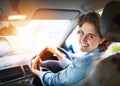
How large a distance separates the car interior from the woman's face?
0.40ft

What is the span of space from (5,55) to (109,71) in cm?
140

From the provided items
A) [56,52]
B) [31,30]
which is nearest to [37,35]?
[31,30]

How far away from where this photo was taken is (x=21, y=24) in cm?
270

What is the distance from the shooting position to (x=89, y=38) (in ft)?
7.39

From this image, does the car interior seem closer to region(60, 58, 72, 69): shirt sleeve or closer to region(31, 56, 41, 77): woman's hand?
region(31, 56, 41, 77): woman's hand

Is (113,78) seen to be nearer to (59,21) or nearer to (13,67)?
(13,67)

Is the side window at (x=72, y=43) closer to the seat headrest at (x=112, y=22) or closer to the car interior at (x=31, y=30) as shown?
the car interior at (x=31, y=30)

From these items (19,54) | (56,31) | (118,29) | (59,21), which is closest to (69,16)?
(59,21)

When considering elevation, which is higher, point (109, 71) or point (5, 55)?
point (109, 71)

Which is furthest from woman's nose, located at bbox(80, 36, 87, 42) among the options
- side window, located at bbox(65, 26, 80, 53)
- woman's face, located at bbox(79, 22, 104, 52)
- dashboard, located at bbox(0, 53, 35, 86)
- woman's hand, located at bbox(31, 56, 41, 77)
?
side window, located at bbox(65, 26, 80, 53)

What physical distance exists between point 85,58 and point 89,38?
0.22m

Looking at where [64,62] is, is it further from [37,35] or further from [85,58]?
[37,35]

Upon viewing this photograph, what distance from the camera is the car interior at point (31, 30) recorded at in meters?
2.33

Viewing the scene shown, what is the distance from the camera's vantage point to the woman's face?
2.23 meters
